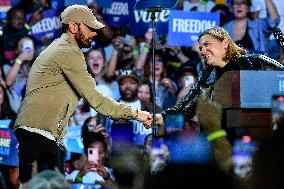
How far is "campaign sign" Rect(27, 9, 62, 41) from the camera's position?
705 cm

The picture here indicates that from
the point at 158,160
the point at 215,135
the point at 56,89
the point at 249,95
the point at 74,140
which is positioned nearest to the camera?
the point at 158,160

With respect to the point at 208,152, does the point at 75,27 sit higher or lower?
higher

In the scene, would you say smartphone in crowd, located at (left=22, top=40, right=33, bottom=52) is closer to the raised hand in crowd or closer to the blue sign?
the blue sign

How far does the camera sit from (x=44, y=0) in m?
7.13

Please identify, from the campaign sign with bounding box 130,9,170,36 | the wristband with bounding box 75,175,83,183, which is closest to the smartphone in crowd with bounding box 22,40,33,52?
the campaign sign with bounding box 130,9,170,36

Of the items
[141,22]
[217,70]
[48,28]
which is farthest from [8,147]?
[217,70]

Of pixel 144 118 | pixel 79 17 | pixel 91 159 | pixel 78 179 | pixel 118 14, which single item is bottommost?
pixel 78 179

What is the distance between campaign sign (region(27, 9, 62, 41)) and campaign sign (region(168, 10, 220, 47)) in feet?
4.25

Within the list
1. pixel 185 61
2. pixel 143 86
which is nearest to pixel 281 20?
pixel 185 61

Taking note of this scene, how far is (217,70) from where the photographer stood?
4.17 m

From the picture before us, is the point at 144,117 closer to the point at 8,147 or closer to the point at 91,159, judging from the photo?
the point at 91,159

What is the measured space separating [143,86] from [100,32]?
30.7 inches

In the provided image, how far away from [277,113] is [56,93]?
2.45m

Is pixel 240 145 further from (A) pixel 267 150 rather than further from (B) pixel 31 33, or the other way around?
(B) pixel 31 33
